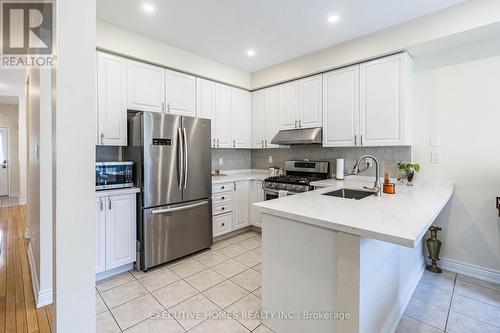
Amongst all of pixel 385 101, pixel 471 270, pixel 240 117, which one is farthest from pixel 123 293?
pixel 471 270

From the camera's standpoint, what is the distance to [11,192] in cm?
678

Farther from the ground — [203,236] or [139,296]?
[203,236]

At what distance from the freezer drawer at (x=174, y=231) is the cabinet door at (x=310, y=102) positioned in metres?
1.85

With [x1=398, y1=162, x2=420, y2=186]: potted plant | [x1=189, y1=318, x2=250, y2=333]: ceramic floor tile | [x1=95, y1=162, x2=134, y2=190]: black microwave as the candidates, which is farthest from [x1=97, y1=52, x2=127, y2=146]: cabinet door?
[x1=398, y1=162, x2=420, y2=186]: potted plant

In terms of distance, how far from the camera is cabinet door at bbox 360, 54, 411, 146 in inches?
104

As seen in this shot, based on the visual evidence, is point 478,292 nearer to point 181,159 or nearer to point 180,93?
point 181,159

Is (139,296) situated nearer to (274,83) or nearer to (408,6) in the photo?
(274,83)

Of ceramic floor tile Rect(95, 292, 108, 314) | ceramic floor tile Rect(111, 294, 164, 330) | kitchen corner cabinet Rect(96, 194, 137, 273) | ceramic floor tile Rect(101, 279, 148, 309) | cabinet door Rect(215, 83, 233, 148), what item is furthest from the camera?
cabinet door Rect(215, 83, 233, 148)

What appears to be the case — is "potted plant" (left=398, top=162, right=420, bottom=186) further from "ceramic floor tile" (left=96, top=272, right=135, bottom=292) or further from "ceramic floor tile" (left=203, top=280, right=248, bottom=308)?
"ceramic floor tile" (left=96, top=272, right=135, bottom=292)

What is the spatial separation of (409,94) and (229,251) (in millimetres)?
2924

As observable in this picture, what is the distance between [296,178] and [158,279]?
2112mm

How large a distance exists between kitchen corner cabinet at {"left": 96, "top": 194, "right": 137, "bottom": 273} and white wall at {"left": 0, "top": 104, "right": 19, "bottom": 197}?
670 centimetres

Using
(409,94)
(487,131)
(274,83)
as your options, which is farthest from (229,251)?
(487,131)

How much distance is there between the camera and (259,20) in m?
2.56
